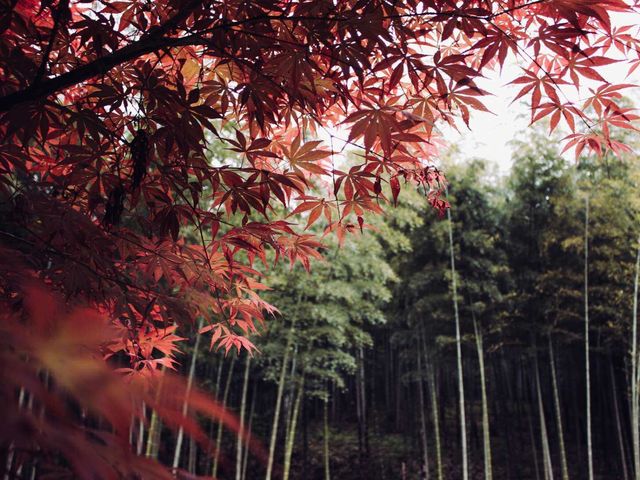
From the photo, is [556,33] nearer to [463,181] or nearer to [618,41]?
Result: [618,41]

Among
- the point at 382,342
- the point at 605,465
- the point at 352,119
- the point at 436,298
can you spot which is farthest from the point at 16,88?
the point at 382,342

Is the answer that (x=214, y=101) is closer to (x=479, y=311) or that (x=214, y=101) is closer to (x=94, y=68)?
(x=94, y=68)

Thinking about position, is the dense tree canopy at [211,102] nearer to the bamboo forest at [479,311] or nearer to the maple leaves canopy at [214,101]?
the maple leaves canopy at [214,101]

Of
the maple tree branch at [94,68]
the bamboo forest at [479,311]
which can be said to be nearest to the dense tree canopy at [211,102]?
the maple tree branch at [94,68]

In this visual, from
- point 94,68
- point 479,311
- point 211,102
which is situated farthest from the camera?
point 479,311

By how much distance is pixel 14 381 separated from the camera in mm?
289

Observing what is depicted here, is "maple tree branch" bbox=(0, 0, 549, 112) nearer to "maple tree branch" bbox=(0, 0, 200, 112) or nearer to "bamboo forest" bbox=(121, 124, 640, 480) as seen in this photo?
"maple tree branch" bbox=(0, 0, 200, 112)

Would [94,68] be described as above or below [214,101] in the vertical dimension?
below

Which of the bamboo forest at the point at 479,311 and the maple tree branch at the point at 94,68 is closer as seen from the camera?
the maple tree branch at the point at 94,68

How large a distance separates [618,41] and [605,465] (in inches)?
470

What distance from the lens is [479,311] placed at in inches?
306

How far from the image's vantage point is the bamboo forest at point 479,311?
6723 millimetres

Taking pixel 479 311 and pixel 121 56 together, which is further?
pixel 479 311

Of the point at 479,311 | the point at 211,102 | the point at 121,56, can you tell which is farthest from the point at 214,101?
the point at 479,311
